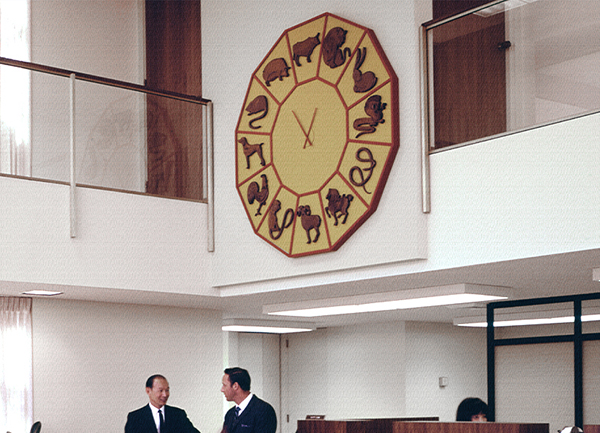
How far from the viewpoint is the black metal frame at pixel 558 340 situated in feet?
24.6

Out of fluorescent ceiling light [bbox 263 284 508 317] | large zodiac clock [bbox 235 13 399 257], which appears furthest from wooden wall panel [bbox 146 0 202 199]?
fluorescent ceiling light [bbox 263 284 508 317]

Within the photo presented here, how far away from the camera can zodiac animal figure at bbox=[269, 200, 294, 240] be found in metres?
7.02

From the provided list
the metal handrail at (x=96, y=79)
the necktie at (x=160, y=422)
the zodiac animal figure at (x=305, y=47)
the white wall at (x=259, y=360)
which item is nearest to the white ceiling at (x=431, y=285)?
the necktie at (x=160, y=422)

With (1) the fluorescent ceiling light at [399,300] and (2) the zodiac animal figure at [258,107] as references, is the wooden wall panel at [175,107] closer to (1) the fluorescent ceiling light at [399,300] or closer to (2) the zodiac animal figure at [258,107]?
(2) the zodiac animal figure at [258,107]

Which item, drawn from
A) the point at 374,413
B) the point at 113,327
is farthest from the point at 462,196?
the point at 374,413

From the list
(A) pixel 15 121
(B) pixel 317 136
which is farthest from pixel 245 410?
(A) pixel 15 121

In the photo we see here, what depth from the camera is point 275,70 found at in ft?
23.8

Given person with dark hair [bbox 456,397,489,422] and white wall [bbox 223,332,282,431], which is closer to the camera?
person with dark hair [bbox 456,397,489,422]

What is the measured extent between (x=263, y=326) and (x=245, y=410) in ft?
14.8

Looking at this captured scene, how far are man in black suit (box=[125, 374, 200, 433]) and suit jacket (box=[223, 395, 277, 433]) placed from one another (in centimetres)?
105

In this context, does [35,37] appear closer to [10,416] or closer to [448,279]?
[10,416]

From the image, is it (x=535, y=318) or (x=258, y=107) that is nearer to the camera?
(x=258, y=107)

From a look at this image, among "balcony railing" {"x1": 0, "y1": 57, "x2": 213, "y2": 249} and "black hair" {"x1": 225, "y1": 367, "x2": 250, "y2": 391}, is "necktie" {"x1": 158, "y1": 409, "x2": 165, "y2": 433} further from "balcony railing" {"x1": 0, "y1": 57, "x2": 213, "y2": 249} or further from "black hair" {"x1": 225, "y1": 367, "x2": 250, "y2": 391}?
"balcony railing" {"x1": 0, "y1": 57, "x2": 213, "y2": 249}

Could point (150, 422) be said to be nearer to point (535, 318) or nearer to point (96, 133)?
point (96, 133)
